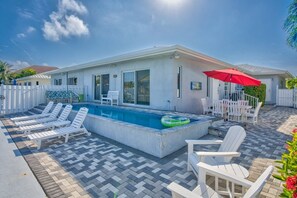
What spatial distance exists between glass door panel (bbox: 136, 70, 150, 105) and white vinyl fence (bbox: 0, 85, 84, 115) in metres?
7.81

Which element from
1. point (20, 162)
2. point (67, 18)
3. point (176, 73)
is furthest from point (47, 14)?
point (20, 162)

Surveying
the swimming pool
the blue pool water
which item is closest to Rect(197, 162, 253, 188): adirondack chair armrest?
the swimming pool

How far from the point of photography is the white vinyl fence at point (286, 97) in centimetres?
1628

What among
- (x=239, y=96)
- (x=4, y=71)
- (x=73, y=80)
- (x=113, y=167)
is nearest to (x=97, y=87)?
(x=73, y=80)

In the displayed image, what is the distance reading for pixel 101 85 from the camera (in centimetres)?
1436

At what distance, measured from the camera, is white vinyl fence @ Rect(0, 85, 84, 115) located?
10.8m

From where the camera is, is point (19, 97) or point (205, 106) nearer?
point (205, 106)

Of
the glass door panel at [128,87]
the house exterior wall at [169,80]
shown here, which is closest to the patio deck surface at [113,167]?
the house exterior wall at [169,80]

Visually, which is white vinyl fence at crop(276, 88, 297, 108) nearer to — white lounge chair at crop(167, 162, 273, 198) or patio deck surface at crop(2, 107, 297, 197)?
patio deck surface at crop(2, 107, 297, 197)

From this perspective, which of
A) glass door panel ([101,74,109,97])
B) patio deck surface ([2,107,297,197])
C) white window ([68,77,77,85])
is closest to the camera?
patio deck surface ([2,107,297,197])

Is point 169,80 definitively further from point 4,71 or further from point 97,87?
point 4,71

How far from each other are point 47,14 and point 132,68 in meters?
14.4

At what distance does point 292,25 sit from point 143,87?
758 cm

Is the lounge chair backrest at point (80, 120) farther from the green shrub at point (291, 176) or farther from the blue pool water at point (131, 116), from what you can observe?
the green shrub at point (291, 176)
